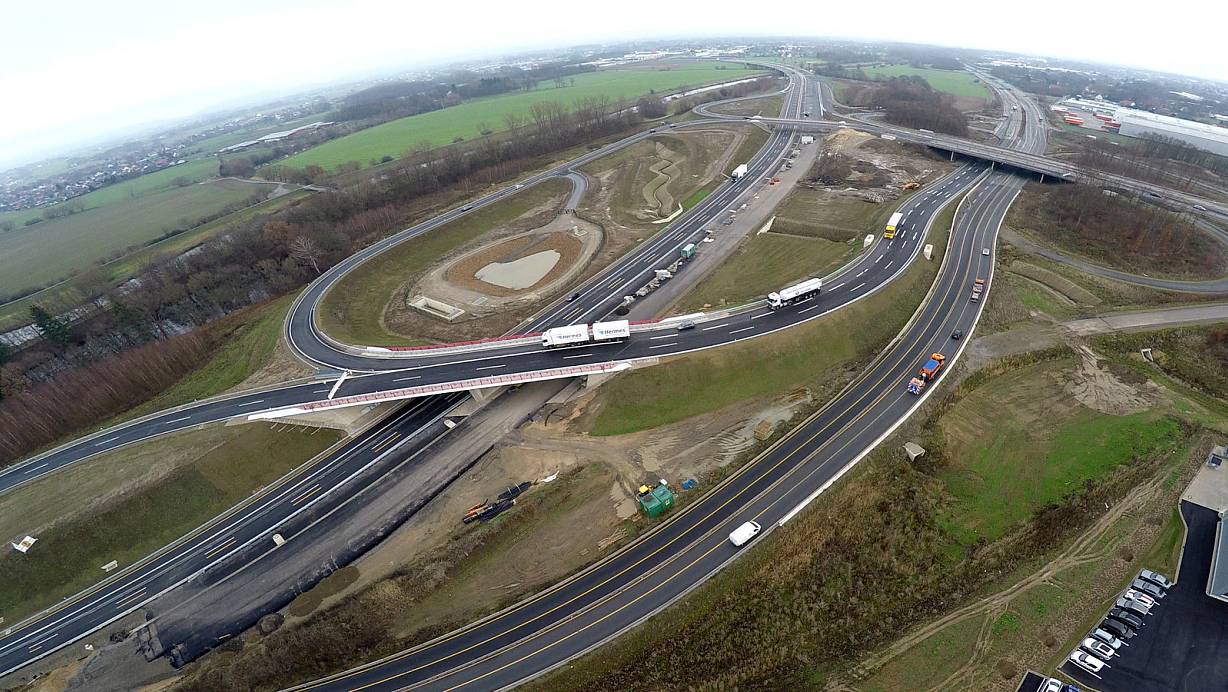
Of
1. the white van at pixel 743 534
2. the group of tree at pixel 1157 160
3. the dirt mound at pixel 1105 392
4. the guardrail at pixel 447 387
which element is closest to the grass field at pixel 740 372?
the guardrail at pixel 447 387

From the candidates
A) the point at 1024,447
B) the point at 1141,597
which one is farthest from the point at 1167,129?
the point at 1141,597

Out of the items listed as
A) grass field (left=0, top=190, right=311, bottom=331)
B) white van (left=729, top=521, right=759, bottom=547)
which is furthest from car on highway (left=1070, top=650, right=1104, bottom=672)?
grass field (left=0, top=190, right=311, bottom=331)

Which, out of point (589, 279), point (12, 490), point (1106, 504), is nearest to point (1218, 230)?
point (1106, 504)

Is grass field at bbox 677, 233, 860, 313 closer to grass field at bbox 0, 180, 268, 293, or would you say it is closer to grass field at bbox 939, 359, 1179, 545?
grass field at bbox 939, 359, 1179, 545

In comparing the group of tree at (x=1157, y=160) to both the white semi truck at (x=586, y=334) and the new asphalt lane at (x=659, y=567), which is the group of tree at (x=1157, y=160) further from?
the white semi truck at (x=586, y=334)

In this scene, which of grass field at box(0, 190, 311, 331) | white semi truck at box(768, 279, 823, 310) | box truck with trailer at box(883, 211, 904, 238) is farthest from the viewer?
grass field at box(0, 190, 311, 331)

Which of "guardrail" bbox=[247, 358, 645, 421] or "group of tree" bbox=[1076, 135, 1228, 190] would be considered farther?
"group of tree" bbox=[1076, 135, 1228, 190]

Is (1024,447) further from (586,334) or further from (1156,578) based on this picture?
(586,334)
